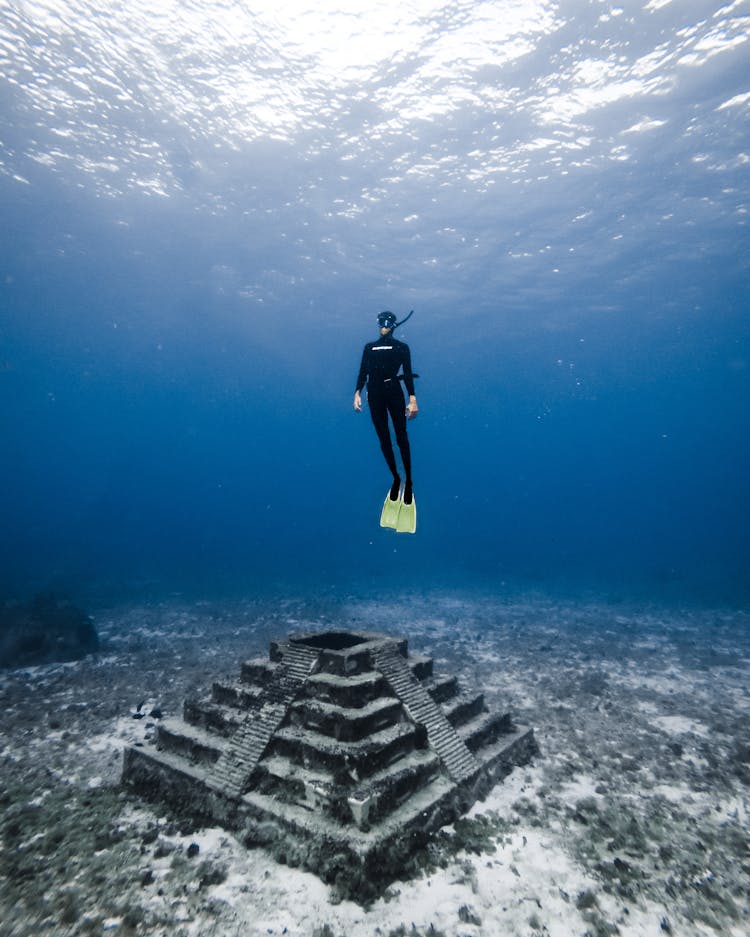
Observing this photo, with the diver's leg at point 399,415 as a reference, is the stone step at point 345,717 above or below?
below

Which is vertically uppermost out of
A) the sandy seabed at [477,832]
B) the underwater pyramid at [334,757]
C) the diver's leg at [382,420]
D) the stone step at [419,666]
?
the diver's leg at [382,420]

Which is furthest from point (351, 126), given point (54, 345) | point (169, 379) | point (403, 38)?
point (169, 379)

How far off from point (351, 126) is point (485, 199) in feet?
31.4

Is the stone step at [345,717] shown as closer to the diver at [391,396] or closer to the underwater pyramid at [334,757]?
the underwater pyramid at [334,757]

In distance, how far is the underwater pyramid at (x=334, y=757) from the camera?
6840 mm

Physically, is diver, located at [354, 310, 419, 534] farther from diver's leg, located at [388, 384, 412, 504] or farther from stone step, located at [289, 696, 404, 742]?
stone step, located at [289, 696, 404, 742]

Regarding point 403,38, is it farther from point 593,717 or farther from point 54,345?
point 54,345

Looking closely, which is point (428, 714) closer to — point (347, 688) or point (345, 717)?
point (347, 688)

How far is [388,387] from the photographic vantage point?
7.83 metres

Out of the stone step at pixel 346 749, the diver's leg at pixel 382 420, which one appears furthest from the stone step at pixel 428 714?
the diver's leg at pixel 382 420

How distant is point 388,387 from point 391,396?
16 cm

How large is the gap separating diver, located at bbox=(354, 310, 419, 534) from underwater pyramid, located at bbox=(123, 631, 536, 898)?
3107 mm

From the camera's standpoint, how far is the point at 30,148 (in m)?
25.4

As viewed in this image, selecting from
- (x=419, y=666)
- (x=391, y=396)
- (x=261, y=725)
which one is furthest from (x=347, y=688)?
(x=391, y=396)
